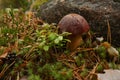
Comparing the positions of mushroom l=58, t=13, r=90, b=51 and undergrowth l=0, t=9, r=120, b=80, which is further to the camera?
mushroom l=58, t=13, r=90, b=51

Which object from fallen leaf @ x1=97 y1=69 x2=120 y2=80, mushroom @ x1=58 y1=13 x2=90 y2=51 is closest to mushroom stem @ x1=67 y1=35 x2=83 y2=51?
mushroom @ x1=58 y1=13 x2=90 y2=51

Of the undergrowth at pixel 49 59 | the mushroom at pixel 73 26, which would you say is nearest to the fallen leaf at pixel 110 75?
the undergrowth at pixel 49 59

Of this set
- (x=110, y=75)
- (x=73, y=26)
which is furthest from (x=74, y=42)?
(x=110, y=75)

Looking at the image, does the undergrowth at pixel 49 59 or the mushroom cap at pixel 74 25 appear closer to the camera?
the undergrowth at pixel 49 59

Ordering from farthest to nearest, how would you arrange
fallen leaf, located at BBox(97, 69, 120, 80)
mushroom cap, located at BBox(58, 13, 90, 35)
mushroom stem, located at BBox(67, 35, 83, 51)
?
mushroom stem, located at BBox(67, 35, 83, 51) → mushroom cap, located at BBox(58, 13, 90, 35) → fallen leaf, located at BBox(97, 69, 120, 80)

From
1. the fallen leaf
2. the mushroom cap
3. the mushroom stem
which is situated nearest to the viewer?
the fallen leaf

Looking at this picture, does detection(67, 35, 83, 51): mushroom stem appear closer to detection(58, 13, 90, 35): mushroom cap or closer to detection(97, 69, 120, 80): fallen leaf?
detection(58, 13, 90, 35): mushroom cap

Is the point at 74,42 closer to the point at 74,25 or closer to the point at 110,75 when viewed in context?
the point at 74,25

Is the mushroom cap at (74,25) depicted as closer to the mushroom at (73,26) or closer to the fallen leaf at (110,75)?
the mushroom at (73,26)
